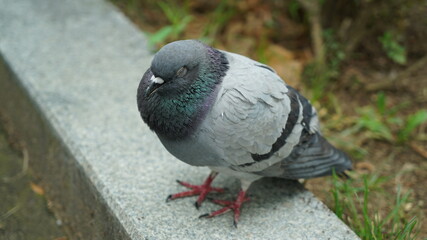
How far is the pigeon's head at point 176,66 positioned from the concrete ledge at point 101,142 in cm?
91

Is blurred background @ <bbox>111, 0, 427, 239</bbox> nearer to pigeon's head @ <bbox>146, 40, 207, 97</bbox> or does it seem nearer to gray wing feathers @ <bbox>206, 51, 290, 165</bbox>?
gray wing feathers @ <bbox>206, 51, 290, 165</bbox>

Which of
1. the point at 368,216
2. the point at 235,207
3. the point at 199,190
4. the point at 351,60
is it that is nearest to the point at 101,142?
the point at 199,190

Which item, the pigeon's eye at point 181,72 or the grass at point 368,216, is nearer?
the pigeon's eye at point 181,72

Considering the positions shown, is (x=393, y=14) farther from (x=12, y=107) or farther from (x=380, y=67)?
(x=12, y=107)

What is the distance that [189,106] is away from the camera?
2.96 metres

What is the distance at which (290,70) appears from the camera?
5.46 meters

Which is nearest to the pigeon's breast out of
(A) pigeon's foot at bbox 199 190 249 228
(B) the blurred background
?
(A) pigeon's foot at bbox 199 190 249 228

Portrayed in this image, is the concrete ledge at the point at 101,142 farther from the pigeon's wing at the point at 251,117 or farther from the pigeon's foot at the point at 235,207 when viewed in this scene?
the pigeon's wing at the point at 251,117

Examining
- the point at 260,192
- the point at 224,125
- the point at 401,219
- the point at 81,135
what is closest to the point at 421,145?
the point at 401,219

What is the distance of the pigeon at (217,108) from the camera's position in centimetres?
292

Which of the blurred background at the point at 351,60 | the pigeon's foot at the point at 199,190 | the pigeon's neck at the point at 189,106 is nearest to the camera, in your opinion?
the pigeon's neck at the point at 189,106

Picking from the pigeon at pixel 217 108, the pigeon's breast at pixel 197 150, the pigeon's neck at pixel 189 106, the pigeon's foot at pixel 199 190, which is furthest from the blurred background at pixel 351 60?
the pigeon's neck at pixel 189 106

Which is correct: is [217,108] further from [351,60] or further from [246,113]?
[351,60]

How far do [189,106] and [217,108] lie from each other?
0.52ft
